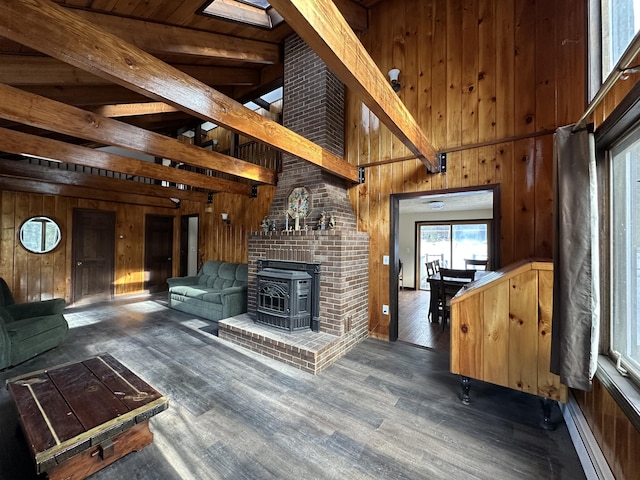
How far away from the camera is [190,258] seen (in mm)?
8188

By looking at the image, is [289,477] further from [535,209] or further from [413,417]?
[535,209]

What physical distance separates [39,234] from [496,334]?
7.77 meters

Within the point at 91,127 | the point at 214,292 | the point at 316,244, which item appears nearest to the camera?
the point at 91,127

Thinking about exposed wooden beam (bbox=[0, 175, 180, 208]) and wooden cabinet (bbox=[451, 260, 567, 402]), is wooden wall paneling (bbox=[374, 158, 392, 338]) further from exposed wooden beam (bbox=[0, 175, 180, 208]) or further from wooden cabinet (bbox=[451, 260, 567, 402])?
exposed wooden beam (bbox=[0, 175, 180, 208])

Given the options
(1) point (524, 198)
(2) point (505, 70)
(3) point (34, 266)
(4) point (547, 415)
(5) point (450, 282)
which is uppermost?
(2) point (505, 70)

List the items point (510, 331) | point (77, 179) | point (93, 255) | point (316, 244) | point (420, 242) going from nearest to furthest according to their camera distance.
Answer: point (510, 331), point (316, 244), point (77, 179), point (93, 255), point (420, 242)

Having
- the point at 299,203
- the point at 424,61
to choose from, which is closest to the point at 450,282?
the point at 299,203

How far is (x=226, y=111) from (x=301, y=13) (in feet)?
3.75

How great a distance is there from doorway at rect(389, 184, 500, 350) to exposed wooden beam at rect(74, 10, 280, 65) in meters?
3.11

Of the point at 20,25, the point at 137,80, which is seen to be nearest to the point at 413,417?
the point at 137,80

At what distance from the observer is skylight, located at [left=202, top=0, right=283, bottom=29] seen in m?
3.15

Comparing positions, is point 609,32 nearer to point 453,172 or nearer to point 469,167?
point 469,167

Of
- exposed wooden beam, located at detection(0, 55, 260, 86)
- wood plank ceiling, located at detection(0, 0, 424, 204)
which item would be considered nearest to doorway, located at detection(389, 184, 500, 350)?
wood plank ceiling, located at detection(0, 0, 424, 204)

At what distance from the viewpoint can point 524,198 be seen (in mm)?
2754
